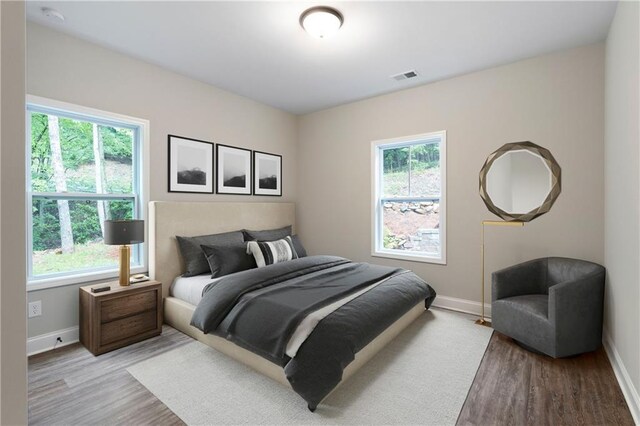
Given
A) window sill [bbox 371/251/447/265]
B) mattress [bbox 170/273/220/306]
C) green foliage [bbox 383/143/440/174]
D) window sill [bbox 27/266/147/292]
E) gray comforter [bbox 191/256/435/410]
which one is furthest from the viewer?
Answer: green foliage [bbox 383/143/440/174]

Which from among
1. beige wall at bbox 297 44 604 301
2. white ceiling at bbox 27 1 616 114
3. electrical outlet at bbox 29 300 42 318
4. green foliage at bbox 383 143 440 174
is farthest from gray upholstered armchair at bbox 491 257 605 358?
electrical outlet at bbox 29 300 42 318

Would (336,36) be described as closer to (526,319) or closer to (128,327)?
(526,319)

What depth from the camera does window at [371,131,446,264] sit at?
388 cm

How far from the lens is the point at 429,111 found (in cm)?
382

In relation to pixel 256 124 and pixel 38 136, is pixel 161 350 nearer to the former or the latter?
pixel 38 136

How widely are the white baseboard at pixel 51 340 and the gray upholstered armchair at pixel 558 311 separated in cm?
391

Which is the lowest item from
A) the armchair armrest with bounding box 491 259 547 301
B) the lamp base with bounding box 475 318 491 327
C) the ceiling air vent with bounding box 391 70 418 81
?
the lamp base with bounding box 475 318 491 327

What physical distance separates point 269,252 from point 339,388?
1.77m

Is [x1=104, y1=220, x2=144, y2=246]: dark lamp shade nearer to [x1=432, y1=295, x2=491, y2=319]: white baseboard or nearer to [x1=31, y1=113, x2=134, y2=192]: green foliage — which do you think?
[x1=31, y1=113, x2=134, y2=192]: green foliage

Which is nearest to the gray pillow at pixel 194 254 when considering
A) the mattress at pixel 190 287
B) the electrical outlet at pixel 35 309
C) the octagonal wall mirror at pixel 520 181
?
the mattress at pixel 190 287

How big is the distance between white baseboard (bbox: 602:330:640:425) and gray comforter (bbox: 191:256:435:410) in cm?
150

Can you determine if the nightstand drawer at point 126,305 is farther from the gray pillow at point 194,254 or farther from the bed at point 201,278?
the gray pillow at point 194,254

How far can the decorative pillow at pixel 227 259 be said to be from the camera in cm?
323

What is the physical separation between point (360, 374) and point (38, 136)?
133 inches
